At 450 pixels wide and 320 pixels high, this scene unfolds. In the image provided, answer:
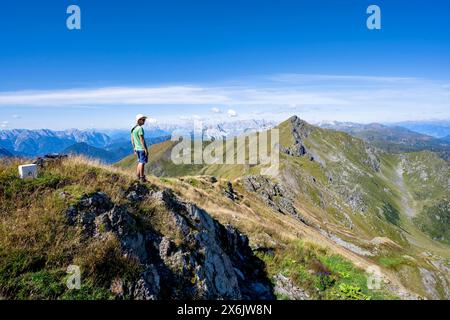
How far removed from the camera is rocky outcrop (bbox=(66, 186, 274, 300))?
11.8 metres

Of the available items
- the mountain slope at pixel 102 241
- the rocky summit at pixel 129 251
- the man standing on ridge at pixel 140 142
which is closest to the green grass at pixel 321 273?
the rocky summit at pixel 129 251

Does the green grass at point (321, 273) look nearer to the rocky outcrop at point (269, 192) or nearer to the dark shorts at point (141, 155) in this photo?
the dark shorts at point (141, 155)

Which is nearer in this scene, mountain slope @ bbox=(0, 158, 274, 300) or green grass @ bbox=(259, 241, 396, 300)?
mountain slope @ bbox=(0, 158, 274, 300)

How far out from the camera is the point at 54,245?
1074 cm

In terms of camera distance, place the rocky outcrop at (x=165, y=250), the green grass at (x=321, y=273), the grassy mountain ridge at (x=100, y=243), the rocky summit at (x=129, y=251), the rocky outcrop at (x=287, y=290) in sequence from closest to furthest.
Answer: the grassy mountain ridge at (x=100, y=243)
the rocky summit at (x=129, y=251)
the rocky outcrop at (x=165, y=250)
the rocky outcrop at (x=287, y=290)
the green grass at (x=321, y=273)

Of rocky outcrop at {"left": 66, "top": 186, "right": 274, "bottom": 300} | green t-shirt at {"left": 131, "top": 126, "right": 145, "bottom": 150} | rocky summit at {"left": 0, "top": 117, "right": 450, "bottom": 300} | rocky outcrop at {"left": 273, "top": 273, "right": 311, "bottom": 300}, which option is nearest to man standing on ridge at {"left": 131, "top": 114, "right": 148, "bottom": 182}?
green t-shirt at {"left": 131, "top": 126, "right": 145, "bottom": 150}

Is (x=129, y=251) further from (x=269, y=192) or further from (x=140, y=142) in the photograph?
(x=269, y=192)

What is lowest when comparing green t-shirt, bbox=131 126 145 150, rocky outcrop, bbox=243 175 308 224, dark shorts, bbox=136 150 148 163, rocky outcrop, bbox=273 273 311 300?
rocky outcrop, bbox=243 175 308 224

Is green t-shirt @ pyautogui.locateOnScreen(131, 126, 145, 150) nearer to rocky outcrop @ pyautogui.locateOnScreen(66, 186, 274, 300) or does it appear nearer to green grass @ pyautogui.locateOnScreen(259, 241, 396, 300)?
rocky outcrop @ pyautogui.locateOnScreen(66, 186, 274, 300)

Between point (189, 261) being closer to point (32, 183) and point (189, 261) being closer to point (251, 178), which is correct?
point (32, 183)

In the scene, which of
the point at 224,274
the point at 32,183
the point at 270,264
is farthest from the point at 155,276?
the point at 270,264

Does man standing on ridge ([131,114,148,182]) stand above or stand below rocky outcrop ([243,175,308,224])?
above

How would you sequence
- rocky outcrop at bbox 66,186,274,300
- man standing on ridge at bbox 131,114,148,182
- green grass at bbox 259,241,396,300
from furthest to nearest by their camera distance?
green grass at bbox 259,241,396,300
man standing on ridge at bbox 131,114,148,182
rocky outcrop at bbox 66,186,274,300

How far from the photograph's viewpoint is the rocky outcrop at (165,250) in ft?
38.7
